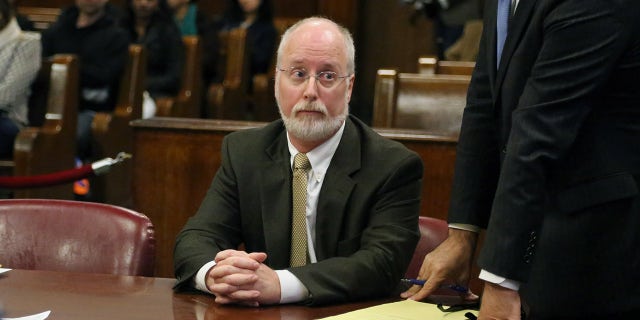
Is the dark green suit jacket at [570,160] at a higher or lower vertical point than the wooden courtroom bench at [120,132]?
higher

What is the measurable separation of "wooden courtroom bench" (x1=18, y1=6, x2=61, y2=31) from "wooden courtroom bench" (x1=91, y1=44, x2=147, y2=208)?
1464 mm

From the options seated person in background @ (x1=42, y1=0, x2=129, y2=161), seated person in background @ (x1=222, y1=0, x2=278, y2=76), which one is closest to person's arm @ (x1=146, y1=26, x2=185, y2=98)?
seated person in background @ (x1=42, y1=0, x2=129, y2=161)

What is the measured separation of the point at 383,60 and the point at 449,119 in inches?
236

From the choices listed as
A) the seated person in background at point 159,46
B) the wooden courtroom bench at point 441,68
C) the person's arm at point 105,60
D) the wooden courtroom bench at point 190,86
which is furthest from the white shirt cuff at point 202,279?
the seated person in background at point 159,46

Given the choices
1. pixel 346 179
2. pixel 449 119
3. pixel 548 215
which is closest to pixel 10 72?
pixel 449 119

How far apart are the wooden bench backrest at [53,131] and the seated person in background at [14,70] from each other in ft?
0.36

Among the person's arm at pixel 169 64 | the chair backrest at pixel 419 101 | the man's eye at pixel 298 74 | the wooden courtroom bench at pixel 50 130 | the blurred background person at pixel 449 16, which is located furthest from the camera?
the blurred background person at pixel 449 16

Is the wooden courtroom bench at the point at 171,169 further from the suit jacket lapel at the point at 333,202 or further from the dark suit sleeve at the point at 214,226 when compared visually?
the suit jacket lapel at the point at 333,202

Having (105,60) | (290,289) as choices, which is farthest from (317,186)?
(105,60)

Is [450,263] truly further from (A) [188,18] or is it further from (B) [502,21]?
(A) [188,18]

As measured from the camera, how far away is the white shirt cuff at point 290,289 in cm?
217

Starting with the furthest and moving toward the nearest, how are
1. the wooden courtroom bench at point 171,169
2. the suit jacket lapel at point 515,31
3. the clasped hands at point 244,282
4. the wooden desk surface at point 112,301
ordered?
the wooden courtroom bench at point 171,169 < the clasped hands at point 244,282 < the wooden desk surface at point 112,301 < the suit jacket lapel at point 515,31

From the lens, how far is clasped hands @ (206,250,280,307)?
2109 millimetres

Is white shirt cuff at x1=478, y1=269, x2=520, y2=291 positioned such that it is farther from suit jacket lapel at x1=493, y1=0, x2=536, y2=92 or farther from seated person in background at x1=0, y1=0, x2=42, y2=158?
seated person in background at x1=0, y1=0, x2=42, y2=158
